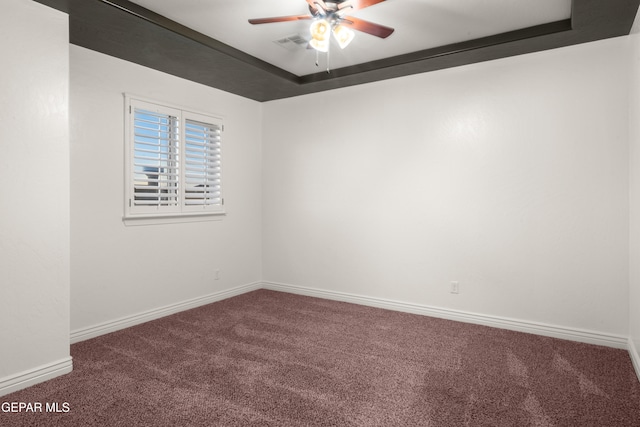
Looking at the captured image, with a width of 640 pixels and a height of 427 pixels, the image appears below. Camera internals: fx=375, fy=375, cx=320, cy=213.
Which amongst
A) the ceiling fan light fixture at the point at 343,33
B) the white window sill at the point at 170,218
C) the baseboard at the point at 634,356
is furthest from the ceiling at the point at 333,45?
the baseboard at the point at 634,356

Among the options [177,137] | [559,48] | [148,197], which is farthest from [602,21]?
[148,197]

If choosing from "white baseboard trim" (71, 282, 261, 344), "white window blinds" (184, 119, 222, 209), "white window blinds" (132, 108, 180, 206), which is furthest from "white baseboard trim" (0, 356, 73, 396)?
"white window blinds" (184, 119, 222, 209)

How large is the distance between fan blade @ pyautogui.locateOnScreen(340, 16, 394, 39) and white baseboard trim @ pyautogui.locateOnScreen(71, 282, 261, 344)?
10.4 ft

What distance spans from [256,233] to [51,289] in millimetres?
2675

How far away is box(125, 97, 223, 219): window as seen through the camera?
3576mm

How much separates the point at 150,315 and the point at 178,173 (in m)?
1.47

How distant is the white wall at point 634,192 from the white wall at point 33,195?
3.99 metres

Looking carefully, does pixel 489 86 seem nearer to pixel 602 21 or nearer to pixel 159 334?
Result: pixel 602 21

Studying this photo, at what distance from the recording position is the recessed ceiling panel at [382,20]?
2736 millimetres

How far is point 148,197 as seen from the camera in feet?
12.2

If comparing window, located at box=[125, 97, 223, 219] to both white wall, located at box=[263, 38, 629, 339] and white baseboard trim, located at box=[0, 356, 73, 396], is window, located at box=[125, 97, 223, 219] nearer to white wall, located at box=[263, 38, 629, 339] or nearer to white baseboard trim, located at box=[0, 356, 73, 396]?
white wall, located at box=[263, 38, 629, 339]

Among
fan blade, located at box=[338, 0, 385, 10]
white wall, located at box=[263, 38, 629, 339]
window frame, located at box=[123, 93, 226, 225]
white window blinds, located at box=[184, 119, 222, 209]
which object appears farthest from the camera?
white window blinds, located at box=[184, 119, 222, 209]

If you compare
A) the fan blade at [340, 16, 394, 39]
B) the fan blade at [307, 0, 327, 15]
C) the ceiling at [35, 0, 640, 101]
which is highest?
the ceiling at [35, 0, 640, 101]

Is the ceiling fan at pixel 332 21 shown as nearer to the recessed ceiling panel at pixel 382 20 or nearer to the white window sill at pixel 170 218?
the recessed ceiling panel at pixel 382 20
